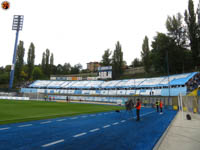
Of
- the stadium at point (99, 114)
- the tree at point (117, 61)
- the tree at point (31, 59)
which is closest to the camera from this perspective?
the stadium at point (99, 114)

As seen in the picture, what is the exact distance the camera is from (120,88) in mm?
55062

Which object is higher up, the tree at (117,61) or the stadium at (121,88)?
the tree at (117,61)

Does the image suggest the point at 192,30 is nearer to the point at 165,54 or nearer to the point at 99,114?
the point at 165,54

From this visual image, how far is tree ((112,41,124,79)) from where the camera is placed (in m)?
69.9

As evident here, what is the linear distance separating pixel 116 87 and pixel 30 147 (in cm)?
5130

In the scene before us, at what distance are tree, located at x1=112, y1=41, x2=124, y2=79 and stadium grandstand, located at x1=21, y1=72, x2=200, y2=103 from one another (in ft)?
27.1

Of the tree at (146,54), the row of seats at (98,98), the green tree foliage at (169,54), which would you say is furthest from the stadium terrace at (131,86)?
the tree at (146,54)

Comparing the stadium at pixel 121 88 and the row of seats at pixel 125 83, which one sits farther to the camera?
the row of seats at pixel 125 83

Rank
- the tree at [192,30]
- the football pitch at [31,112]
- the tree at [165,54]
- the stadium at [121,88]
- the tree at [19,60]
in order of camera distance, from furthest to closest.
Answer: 1. the tree at [19,60]
2. the tree at [165,54]
3. the tree at [192,30]
4. the stadium at [121,88]
5. the football pitch at [31,112]

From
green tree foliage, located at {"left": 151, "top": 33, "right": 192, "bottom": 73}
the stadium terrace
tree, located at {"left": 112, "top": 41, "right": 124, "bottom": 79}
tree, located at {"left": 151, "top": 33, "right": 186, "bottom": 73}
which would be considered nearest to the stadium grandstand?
the stadium terrace

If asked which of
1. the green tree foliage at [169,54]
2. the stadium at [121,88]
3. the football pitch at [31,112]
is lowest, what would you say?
the football pitch at [31,112]

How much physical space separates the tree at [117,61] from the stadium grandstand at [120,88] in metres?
8.26

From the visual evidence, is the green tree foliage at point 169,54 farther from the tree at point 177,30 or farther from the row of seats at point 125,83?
the row of seats at point 125,83

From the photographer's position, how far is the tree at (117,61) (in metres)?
69.9
